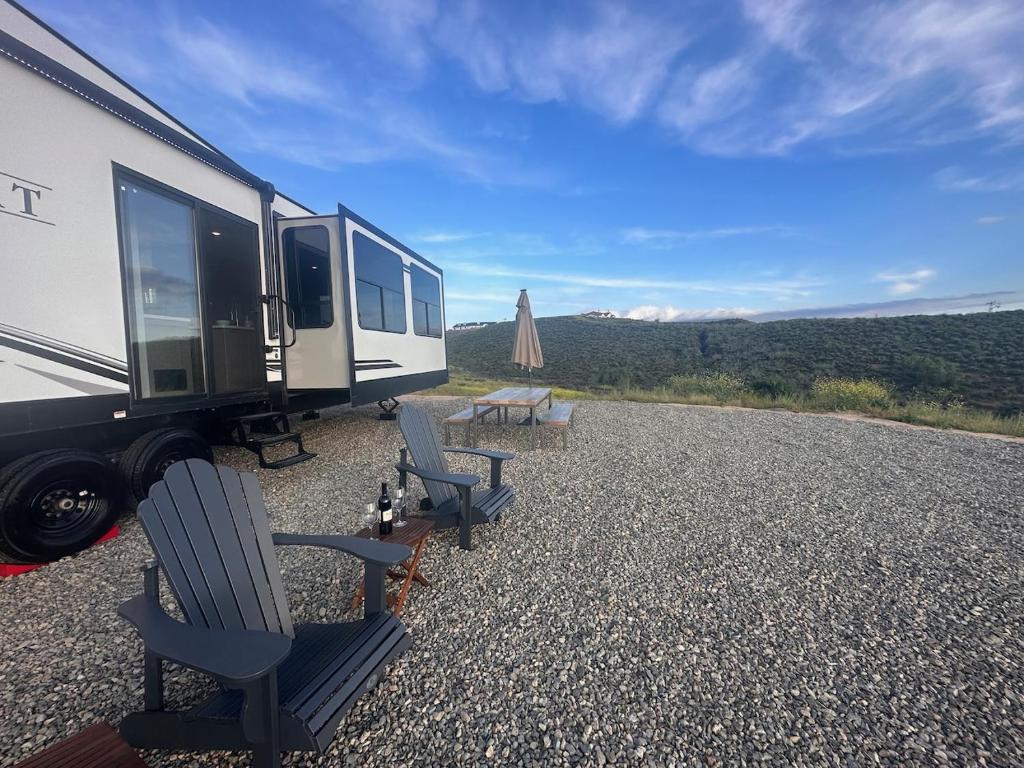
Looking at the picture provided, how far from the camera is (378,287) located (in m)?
5.87

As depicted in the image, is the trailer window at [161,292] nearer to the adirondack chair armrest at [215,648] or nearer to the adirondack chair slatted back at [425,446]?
the adirondack chair slatted back at [425,446]

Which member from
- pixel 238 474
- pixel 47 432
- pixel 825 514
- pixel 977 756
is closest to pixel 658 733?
pixel 977 756

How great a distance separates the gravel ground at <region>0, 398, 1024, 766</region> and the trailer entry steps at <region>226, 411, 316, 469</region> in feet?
A: 1.82

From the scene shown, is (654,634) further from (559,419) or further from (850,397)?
A: (850,397)

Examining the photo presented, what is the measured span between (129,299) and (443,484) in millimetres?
2694

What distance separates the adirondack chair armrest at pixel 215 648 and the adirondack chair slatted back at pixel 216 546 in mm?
192

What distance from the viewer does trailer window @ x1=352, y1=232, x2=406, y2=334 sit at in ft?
17.4

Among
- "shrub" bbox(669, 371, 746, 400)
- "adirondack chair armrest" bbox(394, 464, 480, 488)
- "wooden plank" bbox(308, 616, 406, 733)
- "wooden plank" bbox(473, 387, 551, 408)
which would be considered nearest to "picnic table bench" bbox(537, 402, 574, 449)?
"wooden plank" bbox(473, 387, 551, 408)

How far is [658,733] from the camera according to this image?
5.35 feet

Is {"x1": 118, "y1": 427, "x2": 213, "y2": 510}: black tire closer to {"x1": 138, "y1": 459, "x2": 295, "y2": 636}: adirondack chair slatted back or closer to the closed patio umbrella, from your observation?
{"x1": 138, "y1": 459, "x2": 295, "y2": 636}: adirondack chair slatted back

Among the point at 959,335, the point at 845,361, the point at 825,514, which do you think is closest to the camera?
the point at 825,514

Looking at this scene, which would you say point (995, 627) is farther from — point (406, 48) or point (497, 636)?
point (406, 48)

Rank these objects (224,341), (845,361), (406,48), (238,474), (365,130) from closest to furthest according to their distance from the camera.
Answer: (238,474), (224,341), (406,48), (365,130), (845,361)

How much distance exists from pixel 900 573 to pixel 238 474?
12.8 ft
